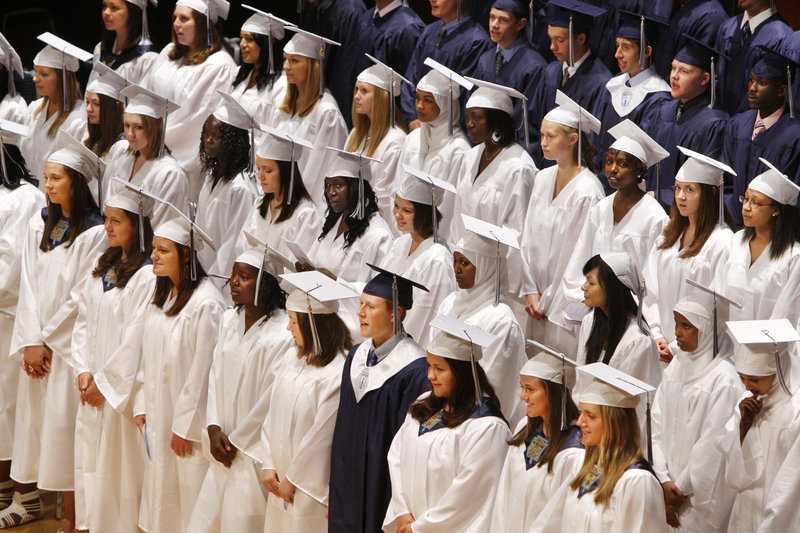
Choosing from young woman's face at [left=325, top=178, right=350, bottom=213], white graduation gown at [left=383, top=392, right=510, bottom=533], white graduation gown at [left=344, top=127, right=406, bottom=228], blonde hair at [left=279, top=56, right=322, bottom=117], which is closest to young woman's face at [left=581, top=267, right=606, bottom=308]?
white graduation gown at [left=383, top=392, right=510, bottom=533]

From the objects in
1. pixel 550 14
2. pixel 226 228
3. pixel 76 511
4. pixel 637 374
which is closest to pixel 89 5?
pixel 226 228

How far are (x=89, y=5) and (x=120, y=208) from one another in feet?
16.0

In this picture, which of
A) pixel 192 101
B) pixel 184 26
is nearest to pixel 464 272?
pixel 192 101

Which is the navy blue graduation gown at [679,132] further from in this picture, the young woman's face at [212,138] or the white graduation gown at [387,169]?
the young woman's face at [212,138]

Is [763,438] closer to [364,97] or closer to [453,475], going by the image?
[453,475]

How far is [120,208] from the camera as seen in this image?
5.99m

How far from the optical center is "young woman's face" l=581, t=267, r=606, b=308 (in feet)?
16.6

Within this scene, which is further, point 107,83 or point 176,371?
point 107,83

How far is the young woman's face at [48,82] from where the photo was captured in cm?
789

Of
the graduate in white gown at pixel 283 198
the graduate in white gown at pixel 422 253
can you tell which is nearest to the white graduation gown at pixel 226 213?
the graduate in white gown at pixel 283 198

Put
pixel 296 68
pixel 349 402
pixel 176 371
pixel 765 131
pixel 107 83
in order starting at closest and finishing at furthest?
pixel 349 402 → pixel 176 371 → pixel 765 131 → pixel 107 83 → pixel 296 68

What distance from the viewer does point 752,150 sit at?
6.25 m

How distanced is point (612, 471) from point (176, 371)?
8.01 feet

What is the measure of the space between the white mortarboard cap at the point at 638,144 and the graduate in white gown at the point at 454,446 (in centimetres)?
169
